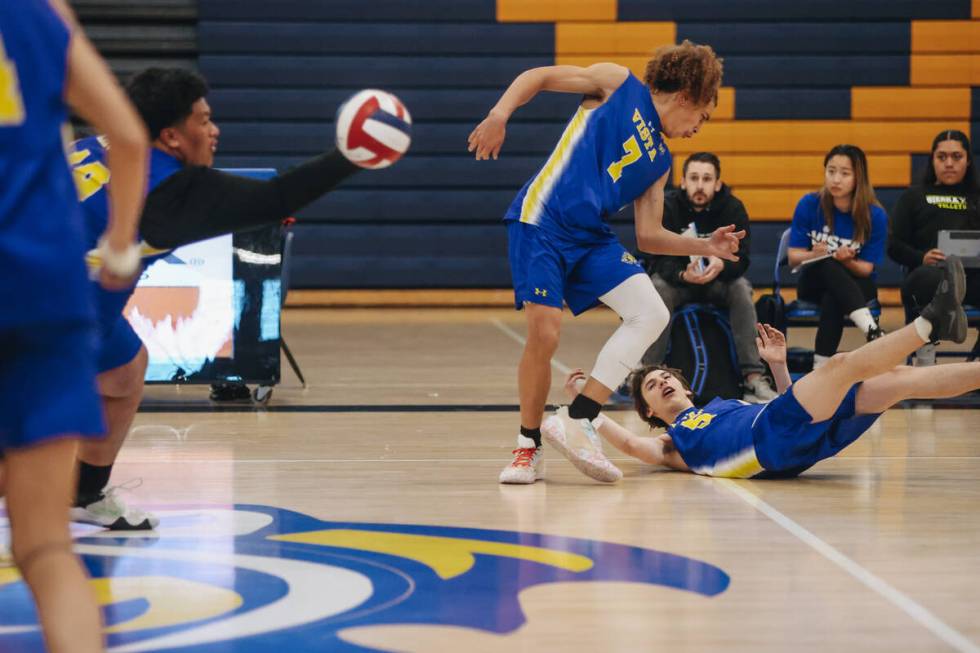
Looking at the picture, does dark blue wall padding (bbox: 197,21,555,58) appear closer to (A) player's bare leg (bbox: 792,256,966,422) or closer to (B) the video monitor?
(B) the video monitor

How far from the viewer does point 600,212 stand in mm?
4055

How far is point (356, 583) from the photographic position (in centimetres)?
281

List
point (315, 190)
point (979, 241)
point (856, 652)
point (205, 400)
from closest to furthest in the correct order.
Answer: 1. point (856, 652)
2. point (315, 190)
3. point (205, 400)
4. point (979, 241)

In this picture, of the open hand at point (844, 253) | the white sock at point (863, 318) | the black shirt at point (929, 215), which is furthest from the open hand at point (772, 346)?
the black shirt at point (929, 215)

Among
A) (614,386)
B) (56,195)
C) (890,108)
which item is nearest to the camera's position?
(56,195)

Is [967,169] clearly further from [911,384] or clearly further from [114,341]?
[114,341]

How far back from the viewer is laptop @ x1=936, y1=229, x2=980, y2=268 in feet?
21.2

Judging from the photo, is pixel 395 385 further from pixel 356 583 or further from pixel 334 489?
pixel 356 583

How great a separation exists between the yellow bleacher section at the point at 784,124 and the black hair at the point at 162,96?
8.53 m

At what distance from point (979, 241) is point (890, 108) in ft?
16.3

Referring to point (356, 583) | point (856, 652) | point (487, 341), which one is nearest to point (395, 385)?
point (487, 341)

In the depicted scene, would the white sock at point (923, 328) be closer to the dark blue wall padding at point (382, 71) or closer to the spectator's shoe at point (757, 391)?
the spectator's shoe at point (757, 391)

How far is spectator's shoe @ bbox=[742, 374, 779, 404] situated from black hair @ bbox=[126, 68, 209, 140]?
371 cm

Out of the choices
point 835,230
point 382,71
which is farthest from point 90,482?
point 382,71
